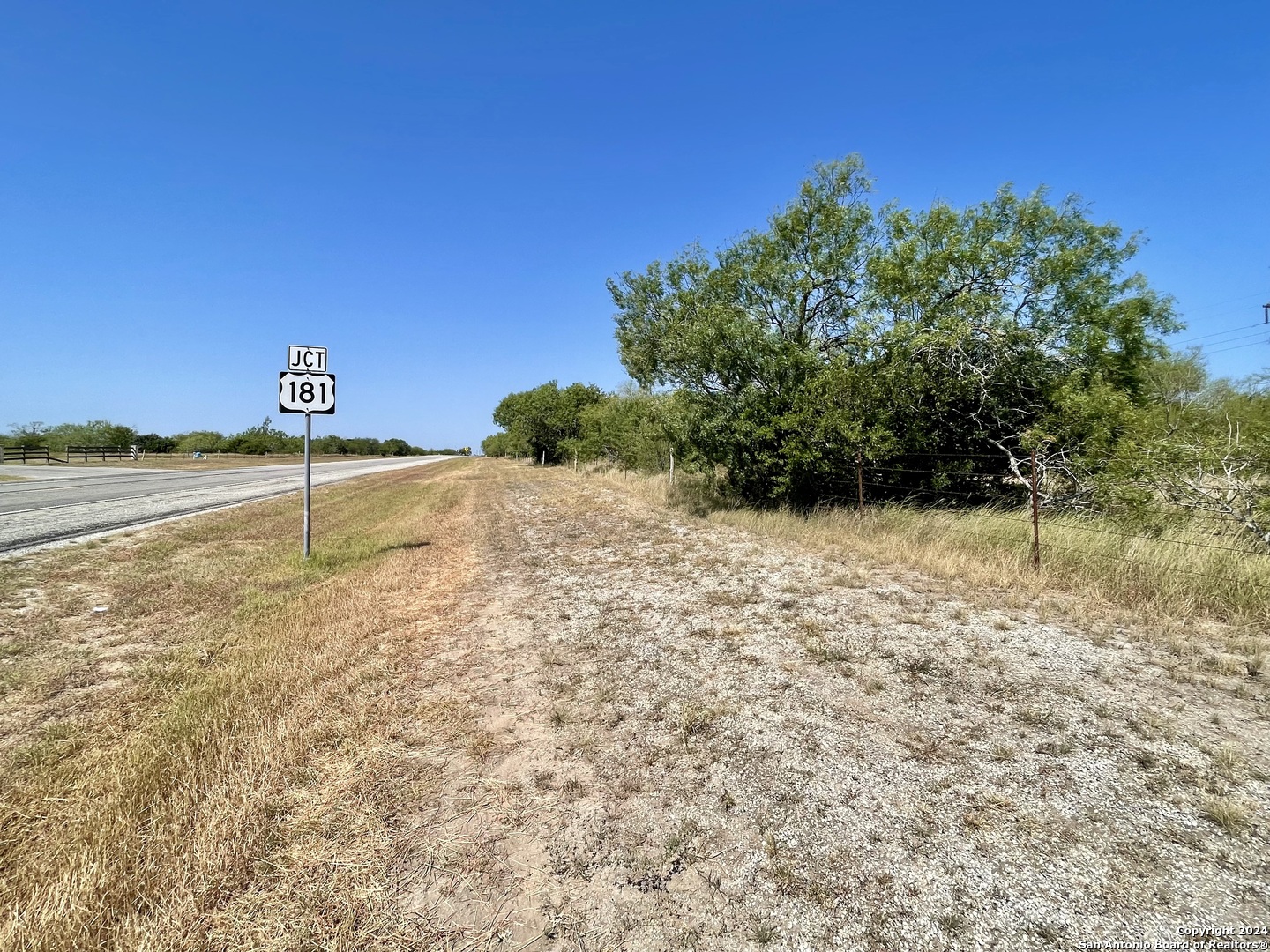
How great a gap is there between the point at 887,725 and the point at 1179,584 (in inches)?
189

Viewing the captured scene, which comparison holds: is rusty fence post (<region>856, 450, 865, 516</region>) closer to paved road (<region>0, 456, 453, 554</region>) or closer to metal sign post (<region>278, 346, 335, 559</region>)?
metal sign post (<region>278, 346, 335, 559</region>)

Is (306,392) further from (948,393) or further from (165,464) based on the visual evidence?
(165,464)

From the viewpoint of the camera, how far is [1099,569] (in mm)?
6109

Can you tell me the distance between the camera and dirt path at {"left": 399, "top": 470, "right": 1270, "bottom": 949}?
1910 mm

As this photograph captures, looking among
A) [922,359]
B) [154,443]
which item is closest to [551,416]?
[922,359]

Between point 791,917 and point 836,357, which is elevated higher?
point 836,357

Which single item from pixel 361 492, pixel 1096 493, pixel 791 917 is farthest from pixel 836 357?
pixel 361 492

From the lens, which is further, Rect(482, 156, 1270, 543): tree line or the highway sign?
Rect(482, 156, 1270, 543): tree line

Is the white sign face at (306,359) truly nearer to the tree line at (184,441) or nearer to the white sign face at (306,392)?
the white sign face at (306,392)

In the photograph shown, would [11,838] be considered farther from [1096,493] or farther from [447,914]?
[1096,493]

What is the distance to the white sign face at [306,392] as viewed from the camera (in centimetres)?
765

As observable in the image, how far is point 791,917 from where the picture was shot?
1885 mm

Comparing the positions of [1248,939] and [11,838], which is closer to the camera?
[1248,939]

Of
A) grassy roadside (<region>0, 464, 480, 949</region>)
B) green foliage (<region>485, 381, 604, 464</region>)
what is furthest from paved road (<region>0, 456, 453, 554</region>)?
green foliage (<region>485, 381, 604, 464</region>)
